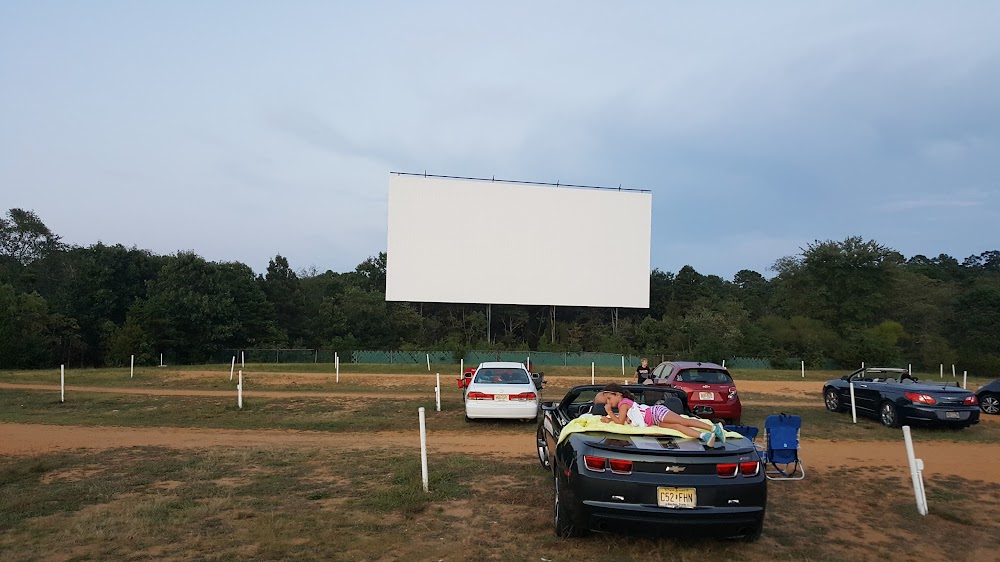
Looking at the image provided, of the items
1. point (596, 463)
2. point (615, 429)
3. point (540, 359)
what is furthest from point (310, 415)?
point (540, 359)

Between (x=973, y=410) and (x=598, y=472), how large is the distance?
40.8 ft

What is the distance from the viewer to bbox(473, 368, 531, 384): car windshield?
14969 mm

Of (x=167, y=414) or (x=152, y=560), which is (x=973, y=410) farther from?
(x=167, y=414)

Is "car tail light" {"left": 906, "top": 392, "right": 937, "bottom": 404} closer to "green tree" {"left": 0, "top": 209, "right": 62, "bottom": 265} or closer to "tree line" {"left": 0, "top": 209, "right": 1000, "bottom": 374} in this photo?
"tree line" {"left": 0, "top": 209, "right": 1000, "bottom": 374}

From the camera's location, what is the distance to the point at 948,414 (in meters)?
14.0

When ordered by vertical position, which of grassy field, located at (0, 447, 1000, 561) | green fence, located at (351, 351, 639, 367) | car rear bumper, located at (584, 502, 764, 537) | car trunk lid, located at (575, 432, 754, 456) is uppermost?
car trunk lid, located at (575, 432, 754, 456)

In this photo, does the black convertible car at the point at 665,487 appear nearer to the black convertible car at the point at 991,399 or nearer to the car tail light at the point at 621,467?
the car tail light at the point at 621,467

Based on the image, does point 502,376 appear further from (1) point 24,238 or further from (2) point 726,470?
(1) point 24,238

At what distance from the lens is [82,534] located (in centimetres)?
637

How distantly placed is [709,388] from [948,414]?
190 inches

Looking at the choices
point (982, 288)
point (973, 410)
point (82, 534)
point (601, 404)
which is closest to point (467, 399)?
point (601, 404)

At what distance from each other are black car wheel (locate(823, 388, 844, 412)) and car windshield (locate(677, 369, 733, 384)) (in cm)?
470

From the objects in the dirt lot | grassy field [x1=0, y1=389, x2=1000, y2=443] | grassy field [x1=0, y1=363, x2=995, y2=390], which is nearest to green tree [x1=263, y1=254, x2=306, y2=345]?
grassy field [x1=0, y1=363, x2=995, y2=390]

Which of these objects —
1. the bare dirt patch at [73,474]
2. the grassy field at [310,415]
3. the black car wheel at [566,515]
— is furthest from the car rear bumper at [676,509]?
the grassy field at [310,415]
